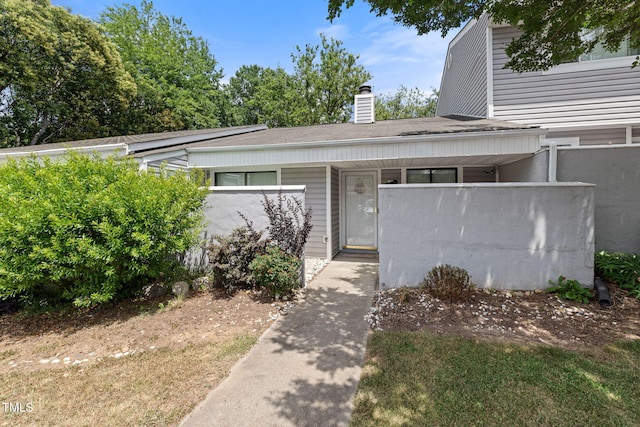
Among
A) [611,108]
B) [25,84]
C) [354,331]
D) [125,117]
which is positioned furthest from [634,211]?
[125,117]

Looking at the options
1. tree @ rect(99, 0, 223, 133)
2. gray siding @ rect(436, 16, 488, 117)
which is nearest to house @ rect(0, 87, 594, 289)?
gray siding @ rect(436, 16, 488, 117)

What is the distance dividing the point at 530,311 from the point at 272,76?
27.7m

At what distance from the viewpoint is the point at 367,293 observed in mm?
5055

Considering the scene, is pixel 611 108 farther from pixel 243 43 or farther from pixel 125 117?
pixel 125 117

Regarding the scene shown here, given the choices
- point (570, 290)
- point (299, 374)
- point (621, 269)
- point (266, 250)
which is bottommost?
point (299, 374)

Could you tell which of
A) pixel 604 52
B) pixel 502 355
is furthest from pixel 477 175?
pixel 502 355

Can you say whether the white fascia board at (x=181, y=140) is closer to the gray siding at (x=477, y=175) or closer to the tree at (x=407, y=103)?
the gray siding at (x=477, y=175)

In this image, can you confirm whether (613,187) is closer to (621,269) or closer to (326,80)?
(621,269)

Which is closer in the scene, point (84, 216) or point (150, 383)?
point (150, 383)

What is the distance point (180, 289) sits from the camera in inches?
191

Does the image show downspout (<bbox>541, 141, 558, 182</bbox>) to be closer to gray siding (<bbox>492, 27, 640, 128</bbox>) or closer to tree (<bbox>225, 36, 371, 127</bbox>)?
gray siding (<bbox>492, 27, 640, 128</bbox>)

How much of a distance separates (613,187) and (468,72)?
243 inches

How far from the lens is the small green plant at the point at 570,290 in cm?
420

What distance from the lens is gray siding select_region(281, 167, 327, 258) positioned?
7.59 meters
